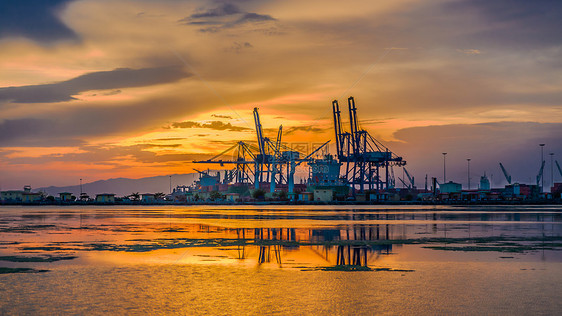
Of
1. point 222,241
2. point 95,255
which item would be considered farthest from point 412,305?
point 222,241

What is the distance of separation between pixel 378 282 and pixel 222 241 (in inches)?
550

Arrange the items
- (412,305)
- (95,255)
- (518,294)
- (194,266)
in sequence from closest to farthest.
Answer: (412,305) < (518,294) < (194,266) < (95,255)

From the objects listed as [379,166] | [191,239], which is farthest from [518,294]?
[379,166]

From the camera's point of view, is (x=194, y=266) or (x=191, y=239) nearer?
(x=194, y=266)

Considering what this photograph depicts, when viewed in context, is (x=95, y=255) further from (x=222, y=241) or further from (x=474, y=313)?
(x=474, y=313)

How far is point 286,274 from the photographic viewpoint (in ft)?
53.5

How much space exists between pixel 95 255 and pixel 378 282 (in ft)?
37.0

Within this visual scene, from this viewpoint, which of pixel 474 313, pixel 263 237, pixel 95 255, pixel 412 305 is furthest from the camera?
pixel 263 237

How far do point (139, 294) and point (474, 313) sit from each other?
7.27 m

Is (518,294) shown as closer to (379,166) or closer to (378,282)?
(378,282)

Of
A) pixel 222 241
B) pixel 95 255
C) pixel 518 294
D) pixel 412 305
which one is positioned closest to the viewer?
pixel 412 305

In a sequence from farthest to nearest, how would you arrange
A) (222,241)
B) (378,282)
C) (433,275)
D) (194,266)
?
(222,241)
(194,266)
(433,275)
(378,282)

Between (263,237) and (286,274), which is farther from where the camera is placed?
(263,237)

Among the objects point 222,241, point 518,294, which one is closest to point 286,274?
point 518,294
